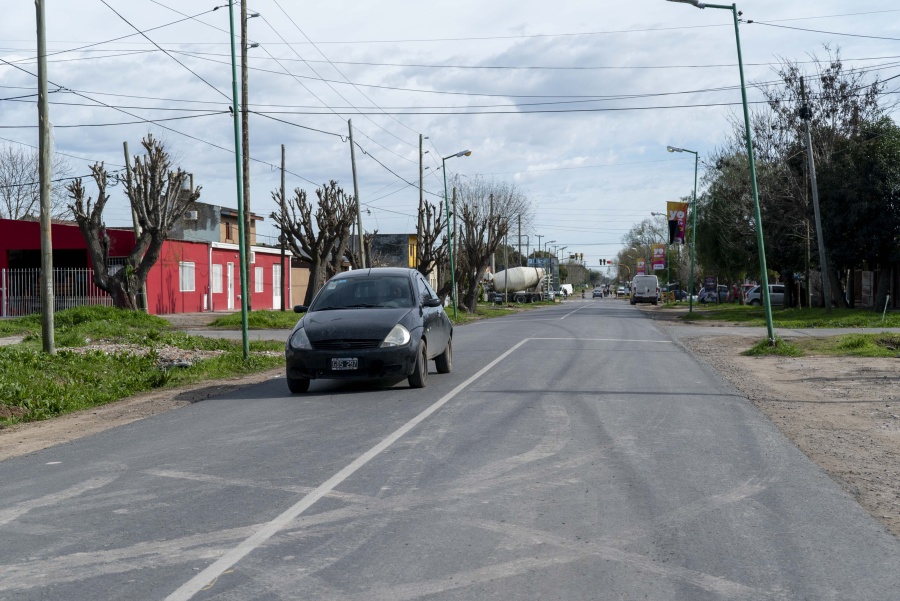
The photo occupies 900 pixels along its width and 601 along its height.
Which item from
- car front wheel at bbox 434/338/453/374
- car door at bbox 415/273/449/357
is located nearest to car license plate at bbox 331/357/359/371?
car door at bbox 415/273/449/357

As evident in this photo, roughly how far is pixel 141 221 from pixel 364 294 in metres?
21.4

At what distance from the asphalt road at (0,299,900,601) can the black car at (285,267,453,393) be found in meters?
1.30

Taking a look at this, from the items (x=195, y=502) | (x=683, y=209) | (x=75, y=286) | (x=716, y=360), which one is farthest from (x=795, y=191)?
(x=195, y=502)

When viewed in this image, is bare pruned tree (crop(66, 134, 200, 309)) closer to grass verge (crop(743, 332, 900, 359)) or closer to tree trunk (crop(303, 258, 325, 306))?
tree trunk (crop(303, 258, 325, 306))

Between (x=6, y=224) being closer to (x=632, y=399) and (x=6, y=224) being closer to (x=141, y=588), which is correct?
(x=632, y=399)

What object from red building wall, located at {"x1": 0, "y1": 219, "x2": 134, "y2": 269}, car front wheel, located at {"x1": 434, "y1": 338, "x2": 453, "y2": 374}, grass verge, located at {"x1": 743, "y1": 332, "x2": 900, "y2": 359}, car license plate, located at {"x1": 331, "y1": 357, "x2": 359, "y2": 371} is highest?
red building wall, located at {"x1": 0, "y1": 219, "x2": 134, "y2": 269}

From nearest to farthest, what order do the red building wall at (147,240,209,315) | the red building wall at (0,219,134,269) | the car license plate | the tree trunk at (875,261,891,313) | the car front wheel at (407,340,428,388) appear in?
the car license plate → the car front wheel at (407,340,428,388) → the red building wall at (0,219,134,269) → the red building wall at (147,240,209,315) → the tree trunk at (875,261,891,313)

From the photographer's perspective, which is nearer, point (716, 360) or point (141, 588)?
point (141, 588)

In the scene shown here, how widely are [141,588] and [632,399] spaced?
842 cm

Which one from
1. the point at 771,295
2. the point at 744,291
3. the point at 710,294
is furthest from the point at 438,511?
the point at 710,294

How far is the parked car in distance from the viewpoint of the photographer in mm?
62469

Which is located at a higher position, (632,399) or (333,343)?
(333,343)

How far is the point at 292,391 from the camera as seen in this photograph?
13.0 metres

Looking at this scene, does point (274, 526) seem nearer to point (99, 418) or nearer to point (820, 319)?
point (99, 418)
